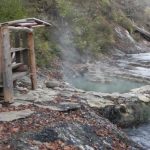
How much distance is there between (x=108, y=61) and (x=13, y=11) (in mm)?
8876

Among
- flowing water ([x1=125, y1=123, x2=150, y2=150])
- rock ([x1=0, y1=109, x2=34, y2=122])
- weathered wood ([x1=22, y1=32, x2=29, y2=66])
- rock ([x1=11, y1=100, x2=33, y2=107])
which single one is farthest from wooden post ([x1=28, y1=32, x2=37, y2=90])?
flowing water ([x1=125, y1=123, x2=150, y2=150])

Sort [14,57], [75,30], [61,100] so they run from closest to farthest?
[61,100] → [14,57] → [75,30]

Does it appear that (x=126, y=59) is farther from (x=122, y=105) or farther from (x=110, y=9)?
(x=122, y=105)

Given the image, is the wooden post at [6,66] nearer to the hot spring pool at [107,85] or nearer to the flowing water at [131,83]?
the flowing water at [131,83]

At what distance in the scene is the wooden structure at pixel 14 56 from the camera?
32.9 ft

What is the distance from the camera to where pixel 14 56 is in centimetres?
1193

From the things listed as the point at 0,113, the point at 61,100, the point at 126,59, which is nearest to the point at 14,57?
the point at 61,100

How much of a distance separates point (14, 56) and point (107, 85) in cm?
649

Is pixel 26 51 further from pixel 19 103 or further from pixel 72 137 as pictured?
pixel 72 137

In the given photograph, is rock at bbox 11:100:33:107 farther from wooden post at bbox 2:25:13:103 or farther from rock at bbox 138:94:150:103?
rock at bbox 138:94:150:103

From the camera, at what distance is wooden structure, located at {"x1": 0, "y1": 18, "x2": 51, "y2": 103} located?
1004cm

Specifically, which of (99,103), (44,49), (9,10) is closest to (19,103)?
(99,103)

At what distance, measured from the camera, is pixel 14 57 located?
1212 cm

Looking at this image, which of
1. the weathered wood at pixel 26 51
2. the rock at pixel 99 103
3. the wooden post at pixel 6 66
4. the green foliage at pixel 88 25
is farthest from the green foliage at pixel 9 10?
the green foliage at pixel 88 25
